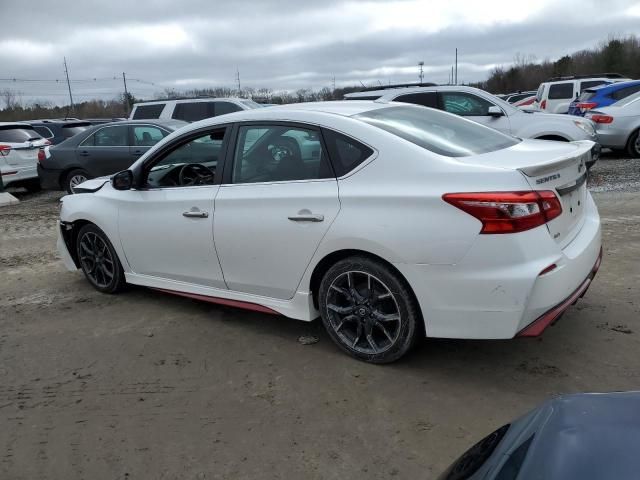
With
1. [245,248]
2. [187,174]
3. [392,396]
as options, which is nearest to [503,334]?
[392,396]

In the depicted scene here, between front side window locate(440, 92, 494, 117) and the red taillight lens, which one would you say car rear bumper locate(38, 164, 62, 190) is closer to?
front side window locate(440, 92, 494, 117)

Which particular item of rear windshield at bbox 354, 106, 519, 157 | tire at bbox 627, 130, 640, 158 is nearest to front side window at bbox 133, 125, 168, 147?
rear windshield at bbox 354, 106, 519, 157

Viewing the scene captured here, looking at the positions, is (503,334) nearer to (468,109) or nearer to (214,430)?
(214,430)

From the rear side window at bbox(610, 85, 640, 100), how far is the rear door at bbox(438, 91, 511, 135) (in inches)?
162

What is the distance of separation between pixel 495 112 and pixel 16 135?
10171 millimetres

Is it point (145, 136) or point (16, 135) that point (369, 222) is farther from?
point (16, 135)

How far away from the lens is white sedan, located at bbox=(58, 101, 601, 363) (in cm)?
301

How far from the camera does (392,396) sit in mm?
3234

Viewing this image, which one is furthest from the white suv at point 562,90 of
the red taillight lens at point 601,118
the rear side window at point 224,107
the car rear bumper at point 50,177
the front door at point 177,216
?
the front door at point 177,216

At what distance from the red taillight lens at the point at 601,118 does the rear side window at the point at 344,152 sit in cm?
1013

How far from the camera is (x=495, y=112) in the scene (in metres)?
10.1

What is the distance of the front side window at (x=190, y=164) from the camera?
4254 millimetres

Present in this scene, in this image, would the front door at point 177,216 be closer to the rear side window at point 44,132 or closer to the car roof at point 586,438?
the car roof at point 586,438

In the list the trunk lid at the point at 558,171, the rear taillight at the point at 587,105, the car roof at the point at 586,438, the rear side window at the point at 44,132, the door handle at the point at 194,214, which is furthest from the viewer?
the rear side window at the point at 44,132
